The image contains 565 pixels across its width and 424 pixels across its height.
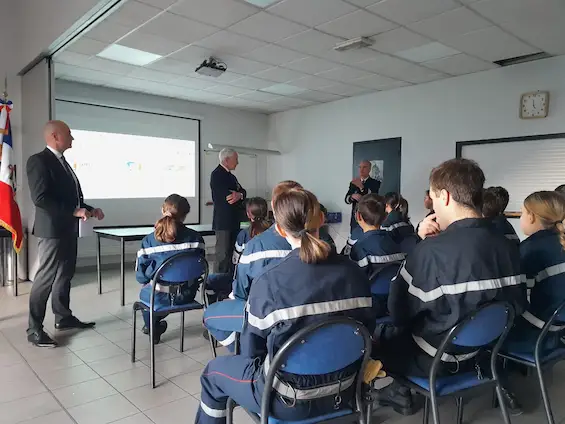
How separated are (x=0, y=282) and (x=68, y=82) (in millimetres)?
2745

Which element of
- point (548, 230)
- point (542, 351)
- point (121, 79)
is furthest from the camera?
point (121, 79)

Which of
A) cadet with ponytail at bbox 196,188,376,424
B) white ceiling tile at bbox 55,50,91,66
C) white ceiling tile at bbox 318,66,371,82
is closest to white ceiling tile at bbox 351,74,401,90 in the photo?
white ceiling tile at bbox 318,66,371,82

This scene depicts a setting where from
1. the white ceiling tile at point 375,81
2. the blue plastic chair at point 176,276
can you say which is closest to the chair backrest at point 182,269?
the blue plastic chair at point 176,276

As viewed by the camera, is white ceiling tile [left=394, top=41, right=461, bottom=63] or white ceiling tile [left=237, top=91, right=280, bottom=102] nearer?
white ceiling tile [left=394, top=41, right=461, bottom=63]

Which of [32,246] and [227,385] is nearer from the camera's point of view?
[227,385]

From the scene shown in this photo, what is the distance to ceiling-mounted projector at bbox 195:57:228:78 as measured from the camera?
193 inches

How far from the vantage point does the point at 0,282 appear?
4.89 meters

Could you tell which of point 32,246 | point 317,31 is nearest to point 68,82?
point 32,246

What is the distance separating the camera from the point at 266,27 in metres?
3.98

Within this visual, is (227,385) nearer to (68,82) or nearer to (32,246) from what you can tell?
(32,246)

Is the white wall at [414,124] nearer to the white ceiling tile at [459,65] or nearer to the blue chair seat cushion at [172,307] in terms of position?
the white ceiling tile at [459,65]

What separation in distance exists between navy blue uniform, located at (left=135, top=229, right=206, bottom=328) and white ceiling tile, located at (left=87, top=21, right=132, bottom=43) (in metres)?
2.34

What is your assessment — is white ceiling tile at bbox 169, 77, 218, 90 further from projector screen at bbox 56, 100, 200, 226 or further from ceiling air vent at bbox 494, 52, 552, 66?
ceiling air vent at bbox 494, 52, 552, 66

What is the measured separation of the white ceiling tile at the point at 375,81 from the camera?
18.6ft
